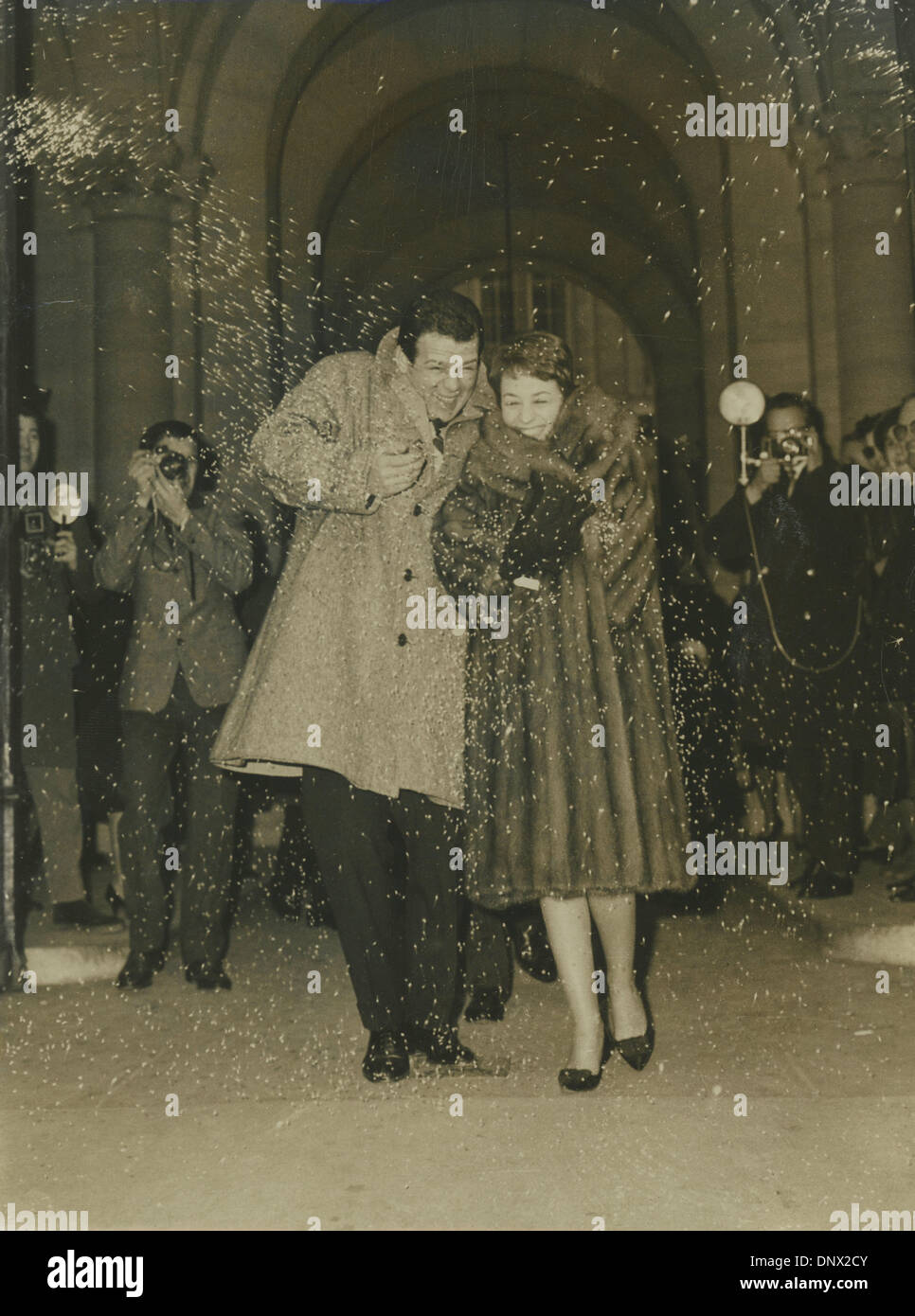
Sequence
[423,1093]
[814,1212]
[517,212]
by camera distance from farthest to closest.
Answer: [517,212]
[423,1093]
[814,1212]

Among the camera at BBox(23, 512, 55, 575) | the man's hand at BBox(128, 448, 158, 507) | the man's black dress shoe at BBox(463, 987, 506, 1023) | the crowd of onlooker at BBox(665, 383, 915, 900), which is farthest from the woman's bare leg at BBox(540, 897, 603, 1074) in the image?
the camera at BBox(23, 512, 55, 575)

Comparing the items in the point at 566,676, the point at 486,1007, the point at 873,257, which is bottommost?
the point at 486,1007

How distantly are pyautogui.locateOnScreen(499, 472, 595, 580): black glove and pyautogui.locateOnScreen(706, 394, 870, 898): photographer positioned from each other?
43 cm

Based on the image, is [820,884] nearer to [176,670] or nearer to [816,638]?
[816,638]

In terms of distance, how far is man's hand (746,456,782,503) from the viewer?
3.60 metres

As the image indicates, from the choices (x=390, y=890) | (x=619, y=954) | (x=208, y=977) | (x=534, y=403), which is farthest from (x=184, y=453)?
(x=619, y=954)

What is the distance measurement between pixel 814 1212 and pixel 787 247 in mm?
2590

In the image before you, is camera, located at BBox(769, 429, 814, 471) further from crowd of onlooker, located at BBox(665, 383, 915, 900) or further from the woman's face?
the woman's face

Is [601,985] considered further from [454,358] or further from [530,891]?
[454,358]

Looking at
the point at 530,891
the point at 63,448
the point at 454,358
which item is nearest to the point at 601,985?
the point at 530,891

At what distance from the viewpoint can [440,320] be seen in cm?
348

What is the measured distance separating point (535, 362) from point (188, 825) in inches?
62.9

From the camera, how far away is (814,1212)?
10.0 ft

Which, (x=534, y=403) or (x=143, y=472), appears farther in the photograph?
(x=143, y=472)
